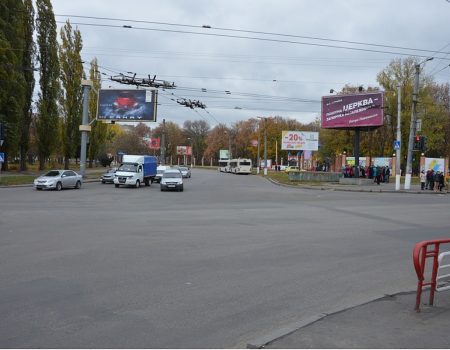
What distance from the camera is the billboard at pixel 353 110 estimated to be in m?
44.5

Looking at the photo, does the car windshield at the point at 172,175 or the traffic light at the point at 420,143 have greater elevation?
the traffic light at the point at 420,143

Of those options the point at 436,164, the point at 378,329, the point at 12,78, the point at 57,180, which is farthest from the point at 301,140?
the point at 378,329

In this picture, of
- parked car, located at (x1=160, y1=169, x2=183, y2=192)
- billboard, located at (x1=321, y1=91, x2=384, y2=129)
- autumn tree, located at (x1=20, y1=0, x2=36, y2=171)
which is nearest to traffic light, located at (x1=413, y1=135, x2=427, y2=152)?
billboard, located at (x1=321, y1=91, x2=384, y2=129)

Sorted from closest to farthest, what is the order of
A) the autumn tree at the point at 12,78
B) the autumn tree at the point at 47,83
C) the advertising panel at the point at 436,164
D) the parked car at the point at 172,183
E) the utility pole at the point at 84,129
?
the parked car at the point at 172,183 → the autumn tree at the point at 12,78 → the utility pole at the point at 84,129 → the autumn tree at the point at 47,83 → the advertising panel at the point at 436,164

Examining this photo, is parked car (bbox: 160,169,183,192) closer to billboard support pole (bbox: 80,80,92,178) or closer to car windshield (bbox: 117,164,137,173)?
car windshield (bbox: 117,164,137,173)

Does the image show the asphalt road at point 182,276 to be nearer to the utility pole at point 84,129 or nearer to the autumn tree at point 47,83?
the utility pole at point 84,129

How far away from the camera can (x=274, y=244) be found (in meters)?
11.5

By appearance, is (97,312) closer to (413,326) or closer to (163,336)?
(163,336)

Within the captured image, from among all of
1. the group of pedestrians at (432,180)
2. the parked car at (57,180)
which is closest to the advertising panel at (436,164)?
the group of pedestrians at (432,180)

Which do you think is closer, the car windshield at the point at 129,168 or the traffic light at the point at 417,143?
the traffic light at the point at 417,143

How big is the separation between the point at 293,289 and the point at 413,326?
2.18 meters

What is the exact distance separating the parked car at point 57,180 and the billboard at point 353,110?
25651 millimetres

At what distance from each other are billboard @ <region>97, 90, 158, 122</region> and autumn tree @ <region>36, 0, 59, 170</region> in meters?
5.96

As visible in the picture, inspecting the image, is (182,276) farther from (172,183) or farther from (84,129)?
(84,129)
